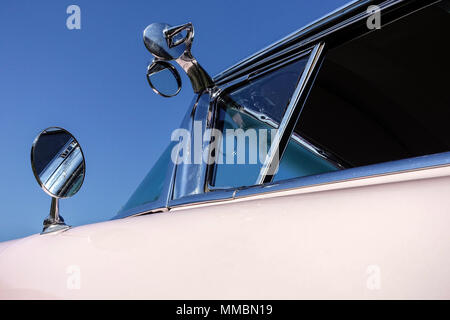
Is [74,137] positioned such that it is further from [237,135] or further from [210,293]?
[210,293]

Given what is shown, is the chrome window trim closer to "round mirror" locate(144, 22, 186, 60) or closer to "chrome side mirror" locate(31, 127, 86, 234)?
"round mirror" locate(144, 22, 186, 60)

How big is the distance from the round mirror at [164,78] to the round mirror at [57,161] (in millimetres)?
426

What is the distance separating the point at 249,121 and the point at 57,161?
2.65 ft

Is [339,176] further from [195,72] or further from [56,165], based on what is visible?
[56,165]

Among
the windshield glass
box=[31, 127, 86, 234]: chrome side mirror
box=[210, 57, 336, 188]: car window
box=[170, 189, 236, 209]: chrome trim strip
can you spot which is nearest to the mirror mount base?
box=[31, 127, 86, 234]: chrome side mirror

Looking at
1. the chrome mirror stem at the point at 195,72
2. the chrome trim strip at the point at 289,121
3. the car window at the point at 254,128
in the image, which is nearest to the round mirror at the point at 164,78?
the chrome mirror stem at the point at 195,72

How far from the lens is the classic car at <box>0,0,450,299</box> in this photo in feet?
2.11

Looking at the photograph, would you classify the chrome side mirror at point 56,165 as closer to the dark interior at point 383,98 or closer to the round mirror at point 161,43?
the round mirror at point 161,43

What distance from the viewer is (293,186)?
944mm

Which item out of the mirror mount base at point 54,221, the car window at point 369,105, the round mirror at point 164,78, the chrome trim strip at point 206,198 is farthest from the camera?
the round mirror at point 164,78

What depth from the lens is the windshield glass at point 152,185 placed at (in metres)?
1.64

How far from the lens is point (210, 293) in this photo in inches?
31.0

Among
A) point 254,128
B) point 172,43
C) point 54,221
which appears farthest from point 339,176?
point 54,221
